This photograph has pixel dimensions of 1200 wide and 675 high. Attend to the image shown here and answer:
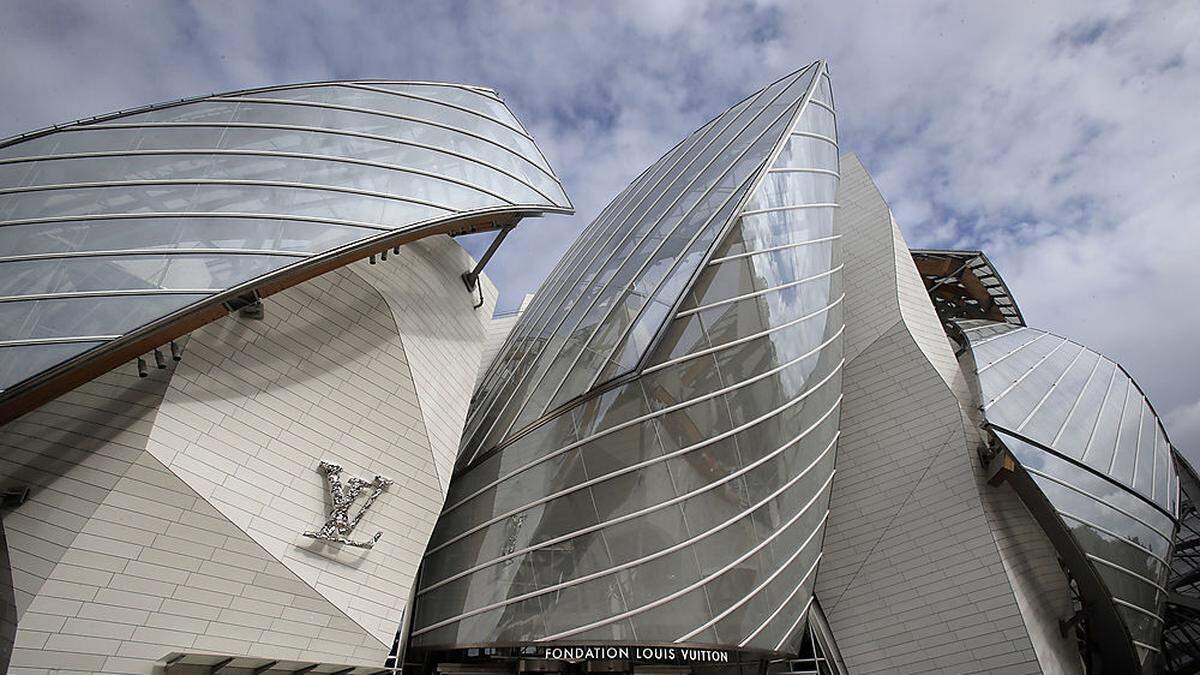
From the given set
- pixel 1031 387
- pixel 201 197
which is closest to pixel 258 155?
pixel 201 197

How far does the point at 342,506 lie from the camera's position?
42.0ft

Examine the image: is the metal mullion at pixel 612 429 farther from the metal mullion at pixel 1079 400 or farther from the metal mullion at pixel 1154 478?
the metal mullion at pixel 1154 478

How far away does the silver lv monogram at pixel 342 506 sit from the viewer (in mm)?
12539

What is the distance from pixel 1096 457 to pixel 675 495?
15499mm

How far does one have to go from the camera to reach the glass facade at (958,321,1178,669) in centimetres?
1738

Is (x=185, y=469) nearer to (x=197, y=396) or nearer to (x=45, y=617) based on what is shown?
(x=197, y=396)

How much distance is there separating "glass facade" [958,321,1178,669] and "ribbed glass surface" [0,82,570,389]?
17223 mm

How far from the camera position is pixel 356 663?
12.4 metres

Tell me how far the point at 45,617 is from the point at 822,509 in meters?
17.5

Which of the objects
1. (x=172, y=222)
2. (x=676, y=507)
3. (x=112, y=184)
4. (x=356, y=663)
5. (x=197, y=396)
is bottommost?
(x=356, y=663)

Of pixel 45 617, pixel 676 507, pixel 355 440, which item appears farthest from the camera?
pixel 676 507

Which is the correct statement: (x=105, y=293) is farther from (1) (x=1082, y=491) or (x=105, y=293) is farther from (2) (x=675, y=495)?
(1) (x=1082, y=491)

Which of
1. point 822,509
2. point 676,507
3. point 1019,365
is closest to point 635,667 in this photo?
point 676,507

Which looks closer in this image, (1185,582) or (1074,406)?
(1074,406)
